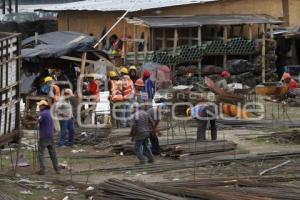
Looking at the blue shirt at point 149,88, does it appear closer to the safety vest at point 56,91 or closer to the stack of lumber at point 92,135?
the stack of lumber at point 92,135

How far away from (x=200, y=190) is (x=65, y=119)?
714 cm

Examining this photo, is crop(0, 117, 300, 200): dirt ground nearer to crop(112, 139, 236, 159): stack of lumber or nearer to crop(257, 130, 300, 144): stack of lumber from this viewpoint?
crop(112, 139, 236, 159): stack of lumber

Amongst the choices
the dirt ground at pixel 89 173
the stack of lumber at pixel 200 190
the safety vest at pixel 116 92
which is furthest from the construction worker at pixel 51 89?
the stack of lumber at pixel 200 190

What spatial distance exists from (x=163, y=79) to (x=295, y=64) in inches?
326

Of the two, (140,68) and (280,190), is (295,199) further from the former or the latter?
(140,68)

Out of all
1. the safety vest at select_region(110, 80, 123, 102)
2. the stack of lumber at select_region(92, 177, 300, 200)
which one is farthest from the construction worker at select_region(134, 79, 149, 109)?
the stack of lumber at select_region(92, 177, 300, 200)

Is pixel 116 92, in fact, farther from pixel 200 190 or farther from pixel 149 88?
pixel 200 190

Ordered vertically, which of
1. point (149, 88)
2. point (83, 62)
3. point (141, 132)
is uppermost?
point (83, 62)

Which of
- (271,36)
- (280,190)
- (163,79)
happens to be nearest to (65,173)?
(280,190)

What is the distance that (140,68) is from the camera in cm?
3025

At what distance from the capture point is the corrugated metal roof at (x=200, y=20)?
31.1 meters

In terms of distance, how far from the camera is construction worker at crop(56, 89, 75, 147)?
61.8 ft

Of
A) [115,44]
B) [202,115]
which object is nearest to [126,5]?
[115,44]

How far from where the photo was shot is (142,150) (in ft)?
53.9
